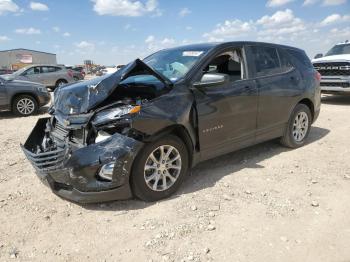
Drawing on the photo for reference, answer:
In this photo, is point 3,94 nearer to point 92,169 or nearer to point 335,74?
point 92,169

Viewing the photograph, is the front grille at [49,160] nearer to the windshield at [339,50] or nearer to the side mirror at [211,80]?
the side mirror at [211,80]

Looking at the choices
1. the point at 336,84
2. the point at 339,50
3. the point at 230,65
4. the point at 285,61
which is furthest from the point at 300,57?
the point at 339,50

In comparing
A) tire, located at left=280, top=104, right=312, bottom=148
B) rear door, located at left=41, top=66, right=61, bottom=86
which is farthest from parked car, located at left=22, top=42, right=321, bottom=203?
rear door, located at left=41, top=66, right=61, bottom=86

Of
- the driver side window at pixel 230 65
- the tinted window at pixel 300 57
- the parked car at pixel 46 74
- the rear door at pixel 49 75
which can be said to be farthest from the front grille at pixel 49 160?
the rear door at pixel 49 75

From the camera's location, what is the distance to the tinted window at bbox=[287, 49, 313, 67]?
18.6ft

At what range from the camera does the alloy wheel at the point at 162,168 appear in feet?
12.1

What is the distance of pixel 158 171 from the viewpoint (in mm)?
3734

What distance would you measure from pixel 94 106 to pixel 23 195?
1.47 m

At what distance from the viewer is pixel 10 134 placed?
7.20 meters

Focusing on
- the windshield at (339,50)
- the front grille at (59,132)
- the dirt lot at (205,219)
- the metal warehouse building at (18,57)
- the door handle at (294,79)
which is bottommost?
the dirt lot at (205,219)

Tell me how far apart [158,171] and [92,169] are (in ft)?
2.39

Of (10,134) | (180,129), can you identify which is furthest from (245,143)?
(10,134)

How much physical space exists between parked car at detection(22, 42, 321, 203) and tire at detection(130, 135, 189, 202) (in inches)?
0.4

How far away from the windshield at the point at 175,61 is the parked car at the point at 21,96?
19.5ft
